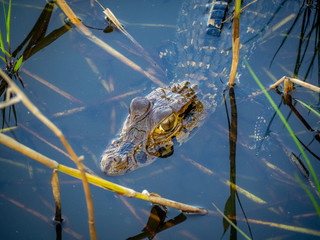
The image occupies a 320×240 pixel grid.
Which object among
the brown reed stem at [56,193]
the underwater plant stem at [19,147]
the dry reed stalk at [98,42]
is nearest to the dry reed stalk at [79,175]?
the underwater plant stem at [19,147]

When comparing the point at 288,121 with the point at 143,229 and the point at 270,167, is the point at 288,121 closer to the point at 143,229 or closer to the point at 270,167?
the point at 270,167

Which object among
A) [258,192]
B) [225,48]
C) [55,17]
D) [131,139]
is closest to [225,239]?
[258,192]

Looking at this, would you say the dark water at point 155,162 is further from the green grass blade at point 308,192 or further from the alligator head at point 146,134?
the alligator head at point 146,134

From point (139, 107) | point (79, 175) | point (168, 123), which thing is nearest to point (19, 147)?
point (79, 175)

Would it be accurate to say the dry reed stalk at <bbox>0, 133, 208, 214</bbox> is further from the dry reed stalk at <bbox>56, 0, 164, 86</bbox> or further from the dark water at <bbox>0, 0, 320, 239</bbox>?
the dry reed stalk at <bbox>56, 0, 164, 86</bbox>

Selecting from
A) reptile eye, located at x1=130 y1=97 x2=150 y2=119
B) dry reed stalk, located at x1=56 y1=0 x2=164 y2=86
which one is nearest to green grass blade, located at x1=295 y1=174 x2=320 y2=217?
reptile eye, located at x1=130 y1=97 x2=150 y2=119

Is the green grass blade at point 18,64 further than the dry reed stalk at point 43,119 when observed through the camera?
Yes

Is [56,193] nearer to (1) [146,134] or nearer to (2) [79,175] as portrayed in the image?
(2) [79,175]
